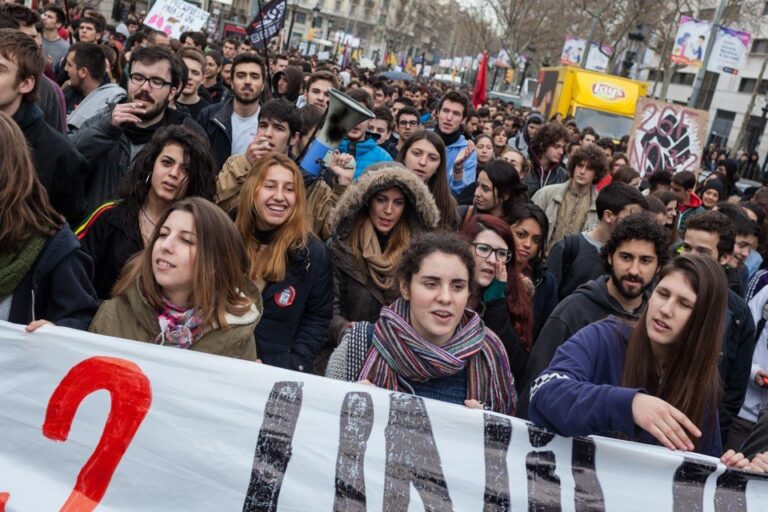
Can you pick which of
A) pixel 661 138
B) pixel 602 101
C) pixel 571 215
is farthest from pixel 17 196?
pixel 602 101

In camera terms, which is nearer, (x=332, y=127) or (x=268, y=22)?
(x=332, y=127)

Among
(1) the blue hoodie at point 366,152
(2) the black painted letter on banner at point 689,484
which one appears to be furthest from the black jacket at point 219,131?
(2) the black painted letter on banner at point 689,484

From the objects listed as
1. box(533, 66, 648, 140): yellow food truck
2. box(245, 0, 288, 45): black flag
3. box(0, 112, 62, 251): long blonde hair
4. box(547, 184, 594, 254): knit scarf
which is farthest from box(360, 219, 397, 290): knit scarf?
box(533, 66, 648, 140): yellow food truck

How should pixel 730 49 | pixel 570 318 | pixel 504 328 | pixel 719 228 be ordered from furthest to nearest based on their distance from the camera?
pixel 730 49 < pixel 719 228 < pixel 504 328 < pixel 570 318

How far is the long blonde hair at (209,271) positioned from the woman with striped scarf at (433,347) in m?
0.48

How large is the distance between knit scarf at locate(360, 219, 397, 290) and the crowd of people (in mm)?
11

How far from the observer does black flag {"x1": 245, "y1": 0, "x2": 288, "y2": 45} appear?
30.1ft

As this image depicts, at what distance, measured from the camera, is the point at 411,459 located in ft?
8.70

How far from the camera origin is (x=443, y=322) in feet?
9.80

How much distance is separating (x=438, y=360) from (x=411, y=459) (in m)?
0.40

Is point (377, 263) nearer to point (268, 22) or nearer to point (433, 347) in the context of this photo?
point (433, 347)

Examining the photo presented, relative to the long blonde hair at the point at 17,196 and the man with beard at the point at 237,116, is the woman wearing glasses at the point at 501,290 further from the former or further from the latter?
the man with beard at the point at 237,116

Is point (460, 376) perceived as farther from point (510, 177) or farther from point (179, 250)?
point (510, 177)

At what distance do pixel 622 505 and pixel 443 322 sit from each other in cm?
86
